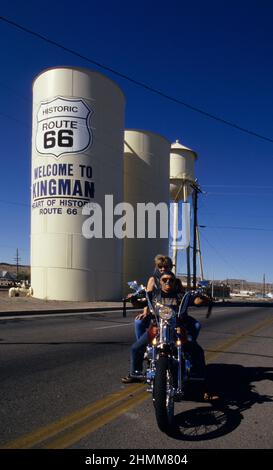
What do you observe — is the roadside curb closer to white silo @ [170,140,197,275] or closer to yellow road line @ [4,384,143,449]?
yellow road line @ [4,384,143,449]

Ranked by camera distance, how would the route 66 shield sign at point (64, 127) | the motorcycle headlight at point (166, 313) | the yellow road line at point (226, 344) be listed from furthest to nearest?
1. the route 66 shield sign at point (64, 127)
2. the yellow road line at point (226, 344)
3. the motorcycle headlight at point (166, 313)

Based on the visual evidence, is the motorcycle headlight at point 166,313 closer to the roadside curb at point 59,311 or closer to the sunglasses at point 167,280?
the sunglasses at point 167,280

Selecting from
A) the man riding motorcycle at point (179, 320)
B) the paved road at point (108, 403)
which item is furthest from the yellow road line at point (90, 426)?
the man riding motorcycle at point (179, 320)

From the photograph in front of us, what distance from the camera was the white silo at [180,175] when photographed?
46188mm

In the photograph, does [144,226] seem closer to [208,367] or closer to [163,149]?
[163,149]

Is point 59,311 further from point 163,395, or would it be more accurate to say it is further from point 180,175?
point 180,175

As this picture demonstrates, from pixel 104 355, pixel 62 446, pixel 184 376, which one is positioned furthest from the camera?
pixel 104 355

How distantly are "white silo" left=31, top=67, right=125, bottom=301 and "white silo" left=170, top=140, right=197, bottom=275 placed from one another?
1608 centimetres

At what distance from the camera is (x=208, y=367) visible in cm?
809

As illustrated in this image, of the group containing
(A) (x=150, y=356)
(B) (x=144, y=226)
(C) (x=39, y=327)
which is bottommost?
(C) (x=39, y=327)

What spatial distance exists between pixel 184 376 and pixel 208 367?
9.50ft

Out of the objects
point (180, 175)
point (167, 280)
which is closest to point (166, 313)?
point (167, 280)

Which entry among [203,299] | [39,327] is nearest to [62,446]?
[203,299]

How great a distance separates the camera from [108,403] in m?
5.64
